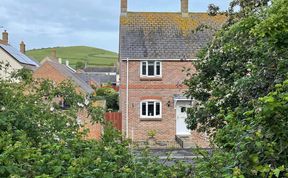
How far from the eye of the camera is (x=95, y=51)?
14500cm

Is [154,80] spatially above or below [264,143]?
above

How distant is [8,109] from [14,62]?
32.3 m

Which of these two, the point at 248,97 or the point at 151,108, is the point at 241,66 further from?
the point at 151,108

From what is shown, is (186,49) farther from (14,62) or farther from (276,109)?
(276,109)

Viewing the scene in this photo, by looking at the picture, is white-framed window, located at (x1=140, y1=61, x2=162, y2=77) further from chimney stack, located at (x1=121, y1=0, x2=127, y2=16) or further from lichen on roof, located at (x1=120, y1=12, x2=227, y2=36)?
chimney stack, located at (x1=121, y1=0, x2=127, y2=16)

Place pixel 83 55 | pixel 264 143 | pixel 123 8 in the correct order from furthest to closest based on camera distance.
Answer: pixel 83 55
pixel 123 8
pixel 264 143

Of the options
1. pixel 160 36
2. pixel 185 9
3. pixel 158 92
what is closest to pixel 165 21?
pixel 160 36

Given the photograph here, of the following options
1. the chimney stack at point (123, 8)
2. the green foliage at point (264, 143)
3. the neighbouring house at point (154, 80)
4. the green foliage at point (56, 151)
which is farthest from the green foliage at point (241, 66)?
the chimney stack at point (123, 8)

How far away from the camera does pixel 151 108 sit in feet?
92.5

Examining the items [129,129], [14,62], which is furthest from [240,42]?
[14,62]

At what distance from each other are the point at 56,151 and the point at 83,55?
422ft

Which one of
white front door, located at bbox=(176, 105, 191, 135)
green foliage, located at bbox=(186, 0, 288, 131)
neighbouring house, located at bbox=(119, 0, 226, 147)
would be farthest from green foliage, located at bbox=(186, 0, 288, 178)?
white front door, located at bbox=(176, 105, 191, 135)

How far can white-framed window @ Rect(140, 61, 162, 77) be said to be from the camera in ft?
91.7

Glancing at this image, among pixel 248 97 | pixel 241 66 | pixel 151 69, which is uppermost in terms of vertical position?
pixel 151 69
